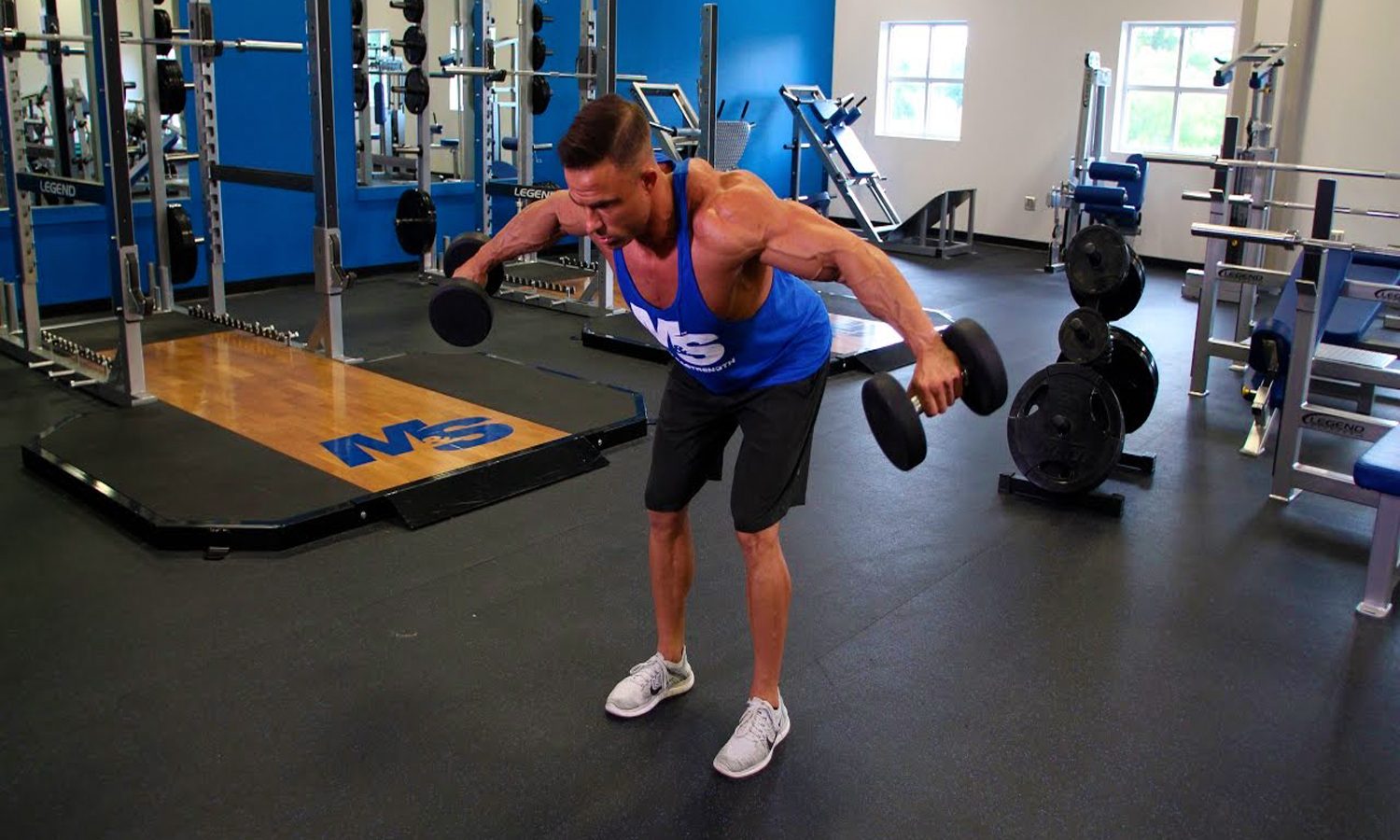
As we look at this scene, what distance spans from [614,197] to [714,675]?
1101 mm

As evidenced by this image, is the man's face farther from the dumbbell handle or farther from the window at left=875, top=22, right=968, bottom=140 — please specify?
the window at left=875, top=22, right=968, bottom=140

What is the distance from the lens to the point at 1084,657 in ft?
8.11

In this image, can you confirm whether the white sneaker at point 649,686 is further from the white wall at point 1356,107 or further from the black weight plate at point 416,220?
the white wall at point 1356,107

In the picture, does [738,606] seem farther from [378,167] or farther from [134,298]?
[378,167]

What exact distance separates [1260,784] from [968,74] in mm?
7894

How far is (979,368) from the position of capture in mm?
1602

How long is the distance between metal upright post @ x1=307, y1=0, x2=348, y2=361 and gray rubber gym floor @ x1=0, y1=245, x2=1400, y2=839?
4.42 feet

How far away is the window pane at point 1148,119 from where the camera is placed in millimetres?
8266

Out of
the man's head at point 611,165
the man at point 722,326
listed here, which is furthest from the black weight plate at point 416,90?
the man's head at point 611,165

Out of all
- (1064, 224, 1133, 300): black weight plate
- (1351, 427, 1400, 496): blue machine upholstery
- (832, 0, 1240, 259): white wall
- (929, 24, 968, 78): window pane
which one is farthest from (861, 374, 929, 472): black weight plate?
(929, 24, 968, 78): window pane

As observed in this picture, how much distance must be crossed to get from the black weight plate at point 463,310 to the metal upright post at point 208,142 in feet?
11.4

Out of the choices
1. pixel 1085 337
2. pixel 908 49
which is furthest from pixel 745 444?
pixel 908 49

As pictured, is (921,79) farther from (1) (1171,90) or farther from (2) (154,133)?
(2) (154,133)

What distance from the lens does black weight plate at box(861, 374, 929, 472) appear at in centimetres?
156
